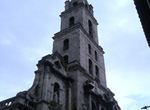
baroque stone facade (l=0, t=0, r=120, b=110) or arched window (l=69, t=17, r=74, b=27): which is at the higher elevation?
arched window (l=69, t=17, r=74, b=27)

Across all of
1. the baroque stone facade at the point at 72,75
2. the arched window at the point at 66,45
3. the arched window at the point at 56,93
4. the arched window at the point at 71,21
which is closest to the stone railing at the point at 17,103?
the baroque stone facade at the point at 72,75

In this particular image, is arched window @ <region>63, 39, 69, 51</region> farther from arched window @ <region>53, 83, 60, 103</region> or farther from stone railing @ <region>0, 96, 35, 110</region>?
stone railing @ <region>0, 96, 35, 110</region>

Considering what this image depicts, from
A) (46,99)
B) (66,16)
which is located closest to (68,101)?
(46,99)

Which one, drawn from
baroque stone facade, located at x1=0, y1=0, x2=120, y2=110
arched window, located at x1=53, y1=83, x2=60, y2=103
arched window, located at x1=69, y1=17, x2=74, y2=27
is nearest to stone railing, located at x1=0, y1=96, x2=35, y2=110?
baroque stone facade, located at x1=0, y1=0, x2=120, y2=110

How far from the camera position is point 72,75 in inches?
1085

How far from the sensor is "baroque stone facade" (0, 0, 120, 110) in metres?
22.0

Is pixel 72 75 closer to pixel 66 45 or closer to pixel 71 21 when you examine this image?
pixel 66 45

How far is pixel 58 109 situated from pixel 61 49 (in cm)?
1154

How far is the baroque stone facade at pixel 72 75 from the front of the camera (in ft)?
72.3

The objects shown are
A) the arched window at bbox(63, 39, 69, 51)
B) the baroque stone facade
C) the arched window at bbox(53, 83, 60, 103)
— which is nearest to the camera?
the baroque stone facade

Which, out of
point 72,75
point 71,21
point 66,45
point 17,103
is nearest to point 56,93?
point 72,75

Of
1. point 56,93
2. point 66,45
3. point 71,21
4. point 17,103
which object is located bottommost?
point 17,103

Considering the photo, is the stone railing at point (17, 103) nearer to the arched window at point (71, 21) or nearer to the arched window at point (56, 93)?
the arched window at point (56, 93)

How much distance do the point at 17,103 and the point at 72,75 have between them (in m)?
9.42
